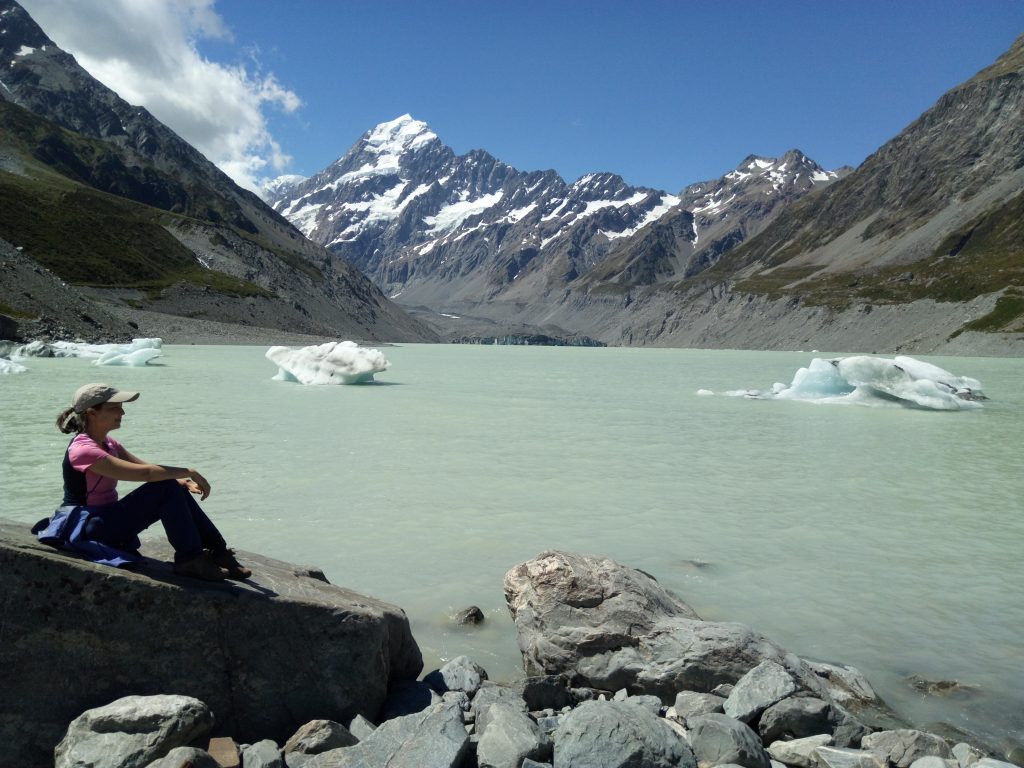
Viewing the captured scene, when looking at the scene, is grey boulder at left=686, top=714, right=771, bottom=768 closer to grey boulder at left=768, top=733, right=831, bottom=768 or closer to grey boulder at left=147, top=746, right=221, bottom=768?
grey boulder at left=768, top=733, right=831, bottom=768

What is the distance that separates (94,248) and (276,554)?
12381 cm

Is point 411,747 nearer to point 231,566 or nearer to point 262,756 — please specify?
point 262,756

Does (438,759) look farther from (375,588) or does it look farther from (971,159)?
(971,159)

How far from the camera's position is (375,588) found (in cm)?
795

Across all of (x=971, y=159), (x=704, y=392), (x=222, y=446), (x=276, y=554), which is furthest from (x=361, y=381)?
(x=971, y=159)

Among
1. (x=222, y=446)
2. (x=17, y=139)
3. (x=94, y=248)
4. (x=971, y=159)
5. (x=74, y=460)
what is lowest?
(x=222, y=446)

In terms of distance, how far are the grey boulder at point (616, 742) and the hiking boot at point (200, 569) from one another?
2.56 metres

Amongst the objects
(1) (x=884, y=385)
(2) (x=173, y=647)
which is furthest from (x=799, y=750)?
(1) (x=884, y=385)

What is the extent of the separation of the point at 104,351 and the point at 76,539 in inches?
2067

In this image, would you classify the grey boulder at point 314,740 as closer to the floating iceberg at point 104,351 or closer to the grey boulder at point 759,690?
the grey boulder at point 759,690

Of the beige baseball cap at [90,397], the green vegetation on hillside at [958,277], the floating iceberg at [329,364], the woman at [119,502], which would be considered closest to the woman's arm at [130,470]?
the woman at [119,502]

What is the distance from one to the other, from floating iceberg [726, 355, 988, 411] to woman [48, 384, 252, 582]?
100ft

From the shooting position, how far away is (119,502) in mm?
5164

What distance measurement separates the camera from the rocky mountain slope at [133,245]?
335 ft
